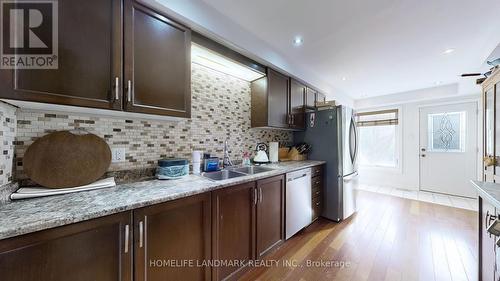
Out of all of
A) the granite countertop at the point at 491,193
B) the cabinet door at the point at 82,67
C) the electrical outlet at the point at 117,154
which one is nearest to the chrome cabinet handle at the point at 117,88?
the cabinet door at the point at 82,67

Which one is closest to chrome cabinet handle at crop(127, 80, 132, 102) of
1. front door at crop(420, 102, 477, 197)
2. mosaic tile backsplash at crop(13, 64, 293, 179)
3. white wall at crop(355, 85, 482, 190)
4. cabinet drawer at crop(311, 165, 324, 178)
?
mosaic tile backsplash at crop(13, 64, 293, 179)

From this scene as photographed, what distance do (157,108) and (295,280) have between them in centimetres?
181

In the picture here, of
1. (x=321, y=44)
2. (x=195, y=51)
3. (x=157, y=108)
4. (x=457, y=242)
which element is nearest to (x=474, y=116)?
(x=457, y=242)

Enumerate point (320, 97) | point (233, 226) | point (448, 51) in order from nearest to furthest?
point (233, 226)
point (448, 51)
point (320, 97)

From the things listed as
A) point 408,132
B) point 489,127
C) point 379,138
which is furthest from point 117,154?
point 408,132

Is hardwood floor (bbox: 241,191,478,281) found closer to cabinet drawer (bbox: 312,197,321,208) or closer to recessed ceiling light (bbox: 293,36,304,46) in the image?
cabinet drawer (bbox: 312,197,321,208)

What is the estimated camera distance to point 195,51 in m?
1.74

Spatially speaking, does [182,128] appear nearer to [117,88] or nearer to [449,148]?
[117,88]

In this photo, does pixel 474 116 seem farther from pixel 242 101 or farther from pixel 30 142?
pixel 30 142

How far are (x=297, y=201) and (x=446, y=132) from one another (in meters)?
4.04

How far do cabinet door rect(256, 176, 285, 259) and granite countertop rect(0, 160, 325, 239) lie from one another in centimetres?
57

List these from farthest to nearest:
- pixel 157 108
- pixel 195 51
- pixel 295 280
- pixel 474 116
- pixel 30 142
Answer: pixel 474 116
pixel 195 51
pixel 295 280
pixel 157 108
pixel 30 142

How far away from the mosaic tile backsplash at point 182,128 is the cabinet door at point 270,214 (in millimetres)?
698

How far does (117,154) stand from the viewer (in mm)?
1388
